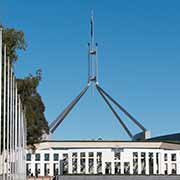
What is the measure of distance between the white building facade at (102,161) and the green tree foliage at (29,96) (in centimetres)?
3499

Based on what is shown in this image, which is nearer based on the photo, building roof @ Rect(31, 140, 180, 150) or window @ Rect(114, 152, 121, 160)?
window @ Rect(114, 152, 121, 160)

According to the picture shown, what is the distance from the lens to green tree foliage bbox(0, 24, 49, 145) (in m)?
38.7

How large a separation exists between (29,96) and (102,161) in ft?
153

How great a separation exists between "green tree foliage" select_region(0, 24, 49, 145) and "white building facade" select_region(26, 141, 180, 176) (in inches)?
1377

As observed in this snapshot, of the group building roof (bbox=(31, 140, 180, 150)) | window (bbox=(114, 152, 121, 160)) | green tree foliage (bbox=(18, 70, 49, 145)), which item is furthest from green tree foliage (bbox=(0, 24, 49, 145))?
building roof (bbox=(31, 140, 180, 150))

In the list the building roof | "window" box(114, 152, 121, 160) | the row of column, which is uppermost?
the building roof

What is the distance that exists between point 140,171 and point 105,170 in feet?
18.2

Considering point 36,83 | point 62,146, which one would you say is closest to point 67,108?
point 62,146

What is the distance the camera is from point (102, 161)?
300ft

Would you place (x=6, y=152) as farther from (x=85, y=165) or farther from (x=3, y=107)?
(x=85, y=165)

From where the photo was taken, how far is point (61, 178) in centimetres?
5756

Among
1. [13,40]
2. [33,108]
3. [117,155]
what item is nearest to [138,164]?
[117,155]

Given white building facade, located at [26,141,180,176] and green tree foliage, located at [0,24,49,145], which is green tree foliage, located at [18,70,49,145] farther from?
white building facade, located at [26,141,180,176]

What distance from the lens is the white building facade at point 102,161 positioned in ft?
298
